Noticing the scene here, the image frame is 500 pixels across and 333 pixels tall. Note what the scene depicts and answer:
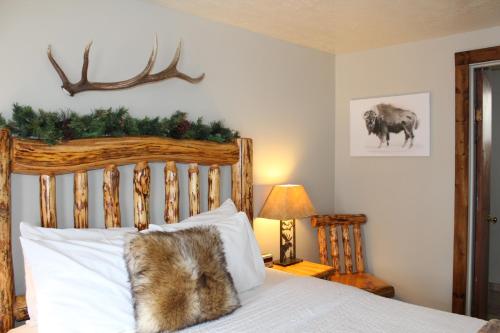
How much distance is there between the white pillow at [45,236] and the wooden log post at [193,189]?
1.89ft

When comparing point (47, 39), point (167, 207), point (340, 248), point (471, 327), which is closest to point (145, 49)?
point (47, 39)

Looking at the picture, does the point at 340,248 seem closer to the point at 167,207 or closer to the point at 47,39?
the point at 167,207

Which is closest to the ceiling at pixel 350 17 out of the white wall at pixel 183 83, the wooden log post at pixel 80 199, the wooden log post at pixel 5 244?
the white wall at pixel 183 83

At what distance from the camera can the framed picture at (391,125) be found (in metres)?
3.51

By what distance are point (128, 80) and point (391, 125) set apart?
7.44 ft

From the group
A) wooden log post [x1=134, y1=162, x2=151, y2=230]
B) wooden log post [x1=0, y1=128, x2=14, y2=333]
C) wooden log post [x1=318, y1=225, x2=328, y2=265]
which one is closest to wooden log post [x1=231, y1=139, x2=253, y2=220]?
wooden log post [x1=134, y1=162, x2=151, y2=230]

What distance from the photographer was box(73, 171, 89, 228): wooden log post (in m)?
2.17

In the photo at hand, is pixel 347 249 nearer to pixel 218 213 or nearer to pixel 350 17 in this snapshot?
pixel 218 213

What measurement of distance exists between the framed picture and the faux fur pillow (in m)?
2.23

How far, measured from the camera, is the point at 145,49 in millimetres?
2561

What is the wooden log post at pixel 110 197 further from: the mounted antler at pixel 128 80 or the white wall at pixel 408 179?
the white wall at pixel 408 179

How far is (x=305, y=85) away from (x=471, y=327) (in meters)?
2.37

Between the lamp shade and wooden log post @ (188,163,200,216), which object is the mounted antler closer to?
wooden log post @ (188,163,200,216)

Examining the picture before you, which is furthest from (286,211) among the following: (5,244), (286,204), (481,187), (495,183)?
(495,183)
